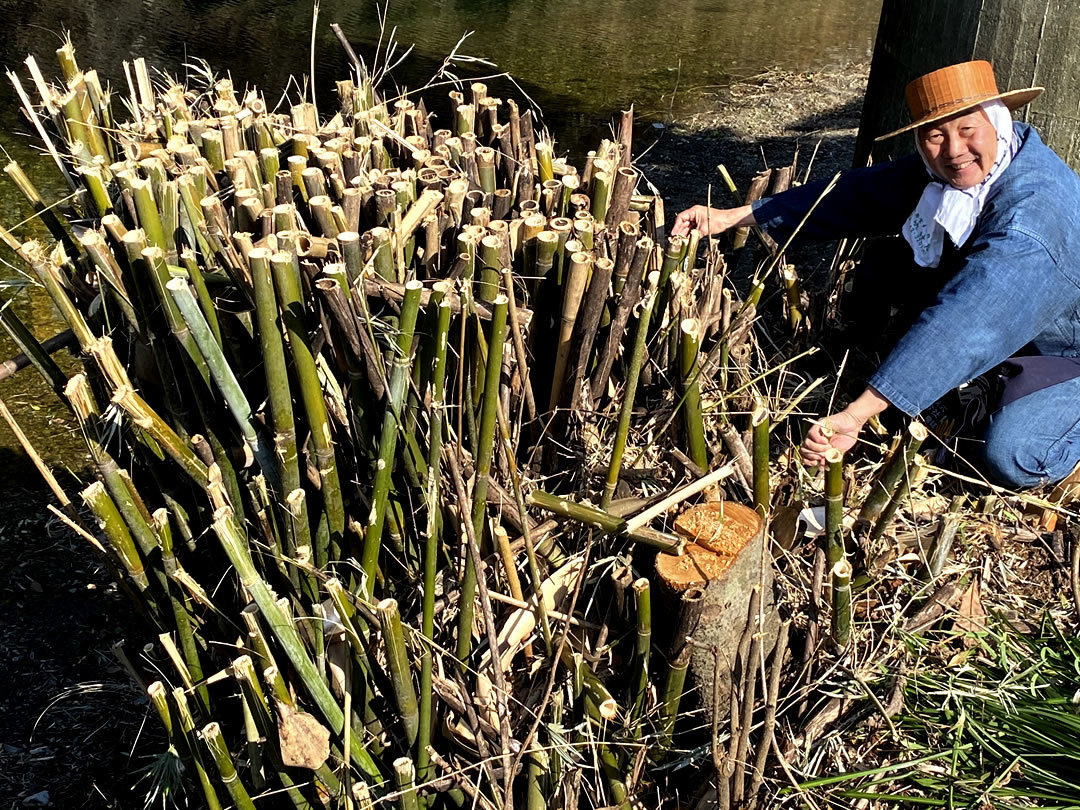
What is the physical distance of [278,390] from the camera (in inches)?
75.4

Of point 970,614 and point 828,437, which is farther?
point 970,614

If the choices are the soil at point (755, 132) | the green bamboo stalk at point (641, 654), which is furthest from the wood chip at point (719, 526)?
the soil at point (755, 132)

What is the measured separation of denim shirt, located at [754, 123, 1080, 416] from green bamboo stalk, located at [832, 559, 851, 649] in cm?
45

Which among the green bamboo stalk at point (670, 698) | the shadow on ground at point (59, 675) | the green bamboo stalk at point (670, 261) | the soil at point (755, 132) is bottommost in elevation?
→ the shadow on ground at point (59, 675)

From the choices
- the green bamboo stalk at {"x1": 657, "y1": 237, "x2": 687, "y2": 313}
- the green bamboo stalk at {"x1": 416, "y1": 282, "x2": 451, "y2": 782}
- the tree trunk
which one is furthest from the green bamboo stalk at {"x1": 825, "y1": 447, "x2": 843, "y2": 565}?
the tree trunk

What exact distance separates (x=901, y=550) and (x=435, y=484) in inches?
45.1

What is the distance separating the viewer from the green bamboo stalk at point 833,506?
1.89 metres

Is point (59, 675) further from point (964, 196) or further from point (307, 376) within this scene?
point (964, 196)

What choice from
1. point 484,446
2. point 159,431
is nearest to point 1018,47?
point 484,446

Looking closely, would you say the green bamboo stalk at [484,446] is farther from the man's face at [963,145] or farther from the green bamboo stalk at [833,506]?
the man's face at [963,145]

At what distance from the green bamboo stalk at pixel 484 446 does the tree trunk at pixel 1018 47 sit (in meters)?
1.94

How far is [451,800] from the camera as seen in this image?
2.21 m

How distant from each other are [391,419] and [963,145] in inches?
58.1

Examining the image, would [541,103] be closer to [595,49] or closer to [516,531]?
[595,49]
